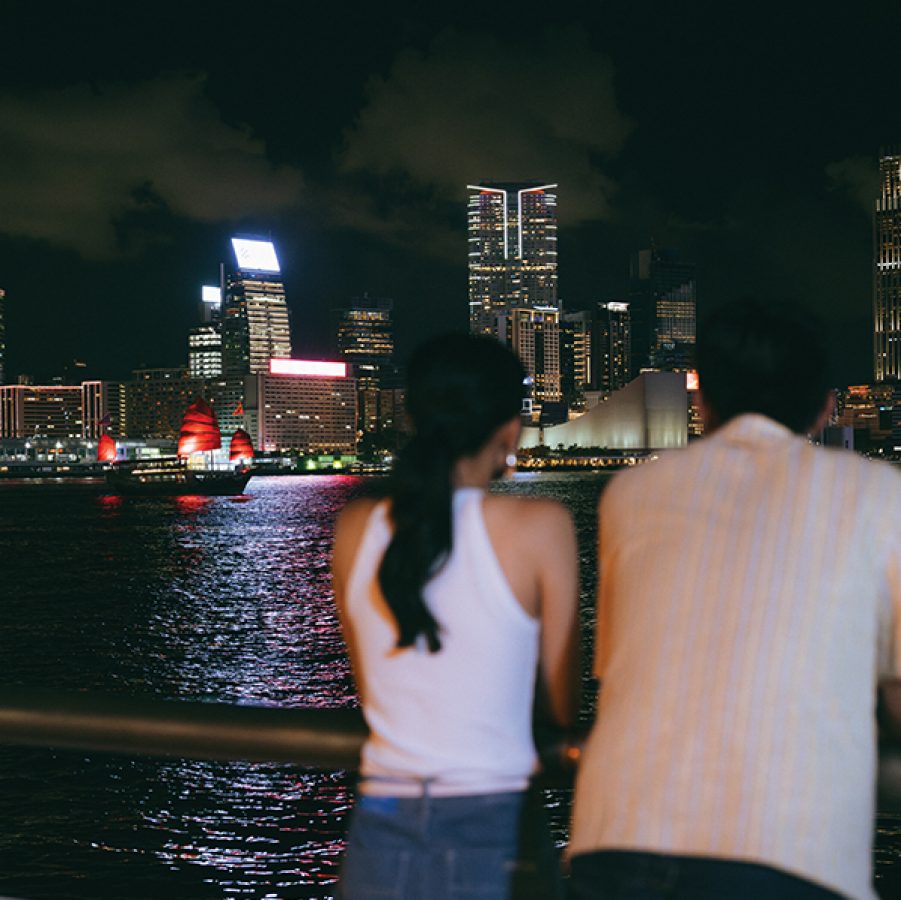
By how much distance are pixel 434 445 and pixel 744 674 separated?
57 cm

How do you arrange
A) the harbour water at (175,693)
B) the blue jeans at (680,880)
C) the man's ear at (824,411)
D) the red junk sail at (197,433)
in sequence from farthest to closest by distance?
the red junk sail at (197,433) → the harbour water at (175,693) → the man's ear at (824,411) → the blue jeans at (680,880)

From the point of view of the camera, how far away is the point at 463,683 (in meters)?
1.73

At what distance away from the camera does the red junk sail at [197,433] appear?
9631 centimetres

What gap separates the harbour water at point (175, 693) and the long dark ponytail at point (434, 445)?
0.88 meters

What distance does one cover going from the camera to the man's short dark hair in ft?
5.58

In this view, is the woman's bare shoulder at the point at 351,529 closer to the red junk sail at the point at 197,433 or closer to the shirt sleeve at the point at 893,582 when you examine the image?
the shirt sleeve at the point at 893,582

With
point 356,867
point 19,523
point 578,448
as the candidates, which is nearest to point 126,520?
point 19,523

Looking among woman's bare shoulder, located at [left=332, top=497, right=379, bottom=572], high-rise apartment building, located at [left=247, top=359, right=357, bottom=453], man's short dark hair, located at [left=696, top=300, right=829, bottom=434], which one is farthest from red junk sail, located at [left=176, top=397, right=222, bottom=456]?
man's short dark hair, located at [left=696, top=300, right=829, bottom=434]

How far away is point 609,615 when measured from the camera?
1.73 meters

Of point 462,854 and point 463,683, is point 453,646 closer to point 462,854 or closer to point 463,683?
point 463,683

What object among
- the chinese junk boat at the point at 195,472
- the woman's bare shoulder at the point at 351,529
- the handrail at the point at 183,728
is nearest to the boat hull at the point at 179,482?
the chinese junk boat at the point at 195,472

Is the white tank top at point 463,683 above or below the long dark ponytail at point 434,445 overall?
below

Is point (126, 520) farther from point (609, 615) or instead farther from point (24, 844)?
point (609, 615)

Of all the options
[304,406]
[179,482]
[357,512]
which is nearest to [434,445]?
[357,512]
